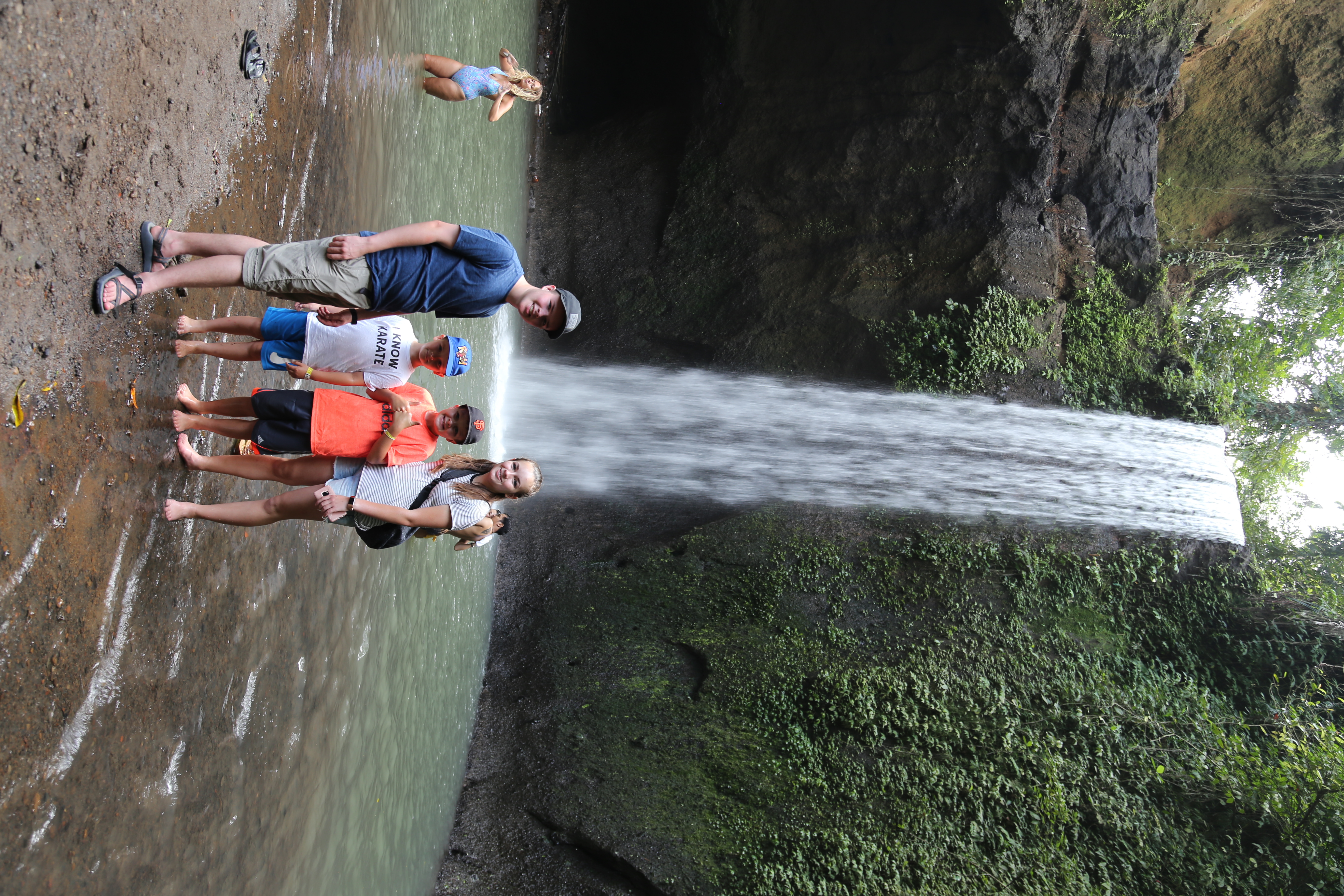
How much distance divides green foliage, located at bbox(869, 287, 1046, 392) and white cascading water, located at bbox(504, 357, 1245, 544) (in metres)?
0.22

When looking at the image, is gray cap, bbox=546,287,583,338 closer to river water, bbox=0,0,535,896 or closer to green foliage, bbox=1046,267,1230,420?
river water, bbox=0,0,535,896

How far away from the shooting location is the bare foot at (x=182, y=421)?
3.62 meters

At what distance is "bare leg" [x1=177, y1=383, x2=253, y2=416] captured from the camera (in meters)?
3.69

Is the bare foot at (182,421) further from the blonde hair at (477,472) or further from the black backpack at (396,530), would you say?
the blonde hair at (477,472)

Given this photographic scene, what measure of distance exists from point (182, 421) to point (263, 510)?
0.52 m

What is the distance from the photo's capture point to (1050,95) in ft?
29.6

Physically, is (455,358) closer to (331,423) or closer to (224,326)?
(331,423)

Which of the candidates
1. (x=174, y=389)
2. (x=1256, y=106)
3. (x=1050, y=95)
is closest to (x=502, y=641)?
(x=174, y=389)

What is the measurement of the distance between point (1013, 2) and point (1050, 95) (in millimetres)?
1055

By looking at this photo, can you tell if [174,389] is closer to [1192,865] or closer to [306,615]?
[306,615]

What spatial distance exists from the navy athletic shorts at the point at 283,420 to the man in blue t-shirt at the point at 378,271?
1.65 feet

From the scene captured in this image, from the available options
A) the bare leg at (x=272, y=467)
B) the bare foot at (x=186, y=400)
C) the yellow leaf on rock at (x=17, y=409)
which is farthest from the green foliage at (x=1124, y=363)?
the yellow leaf on rock at (x=17, y=409)

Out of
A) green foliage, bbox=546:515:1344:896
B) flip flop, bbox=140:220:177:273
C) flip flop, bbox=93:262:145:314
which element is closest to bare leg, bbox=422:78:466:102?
flip flop, bbox=140:220:177:273

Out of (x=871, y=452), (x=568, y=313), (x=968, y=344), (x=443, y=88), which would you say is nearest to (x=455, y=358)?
(x=568, y=313)
